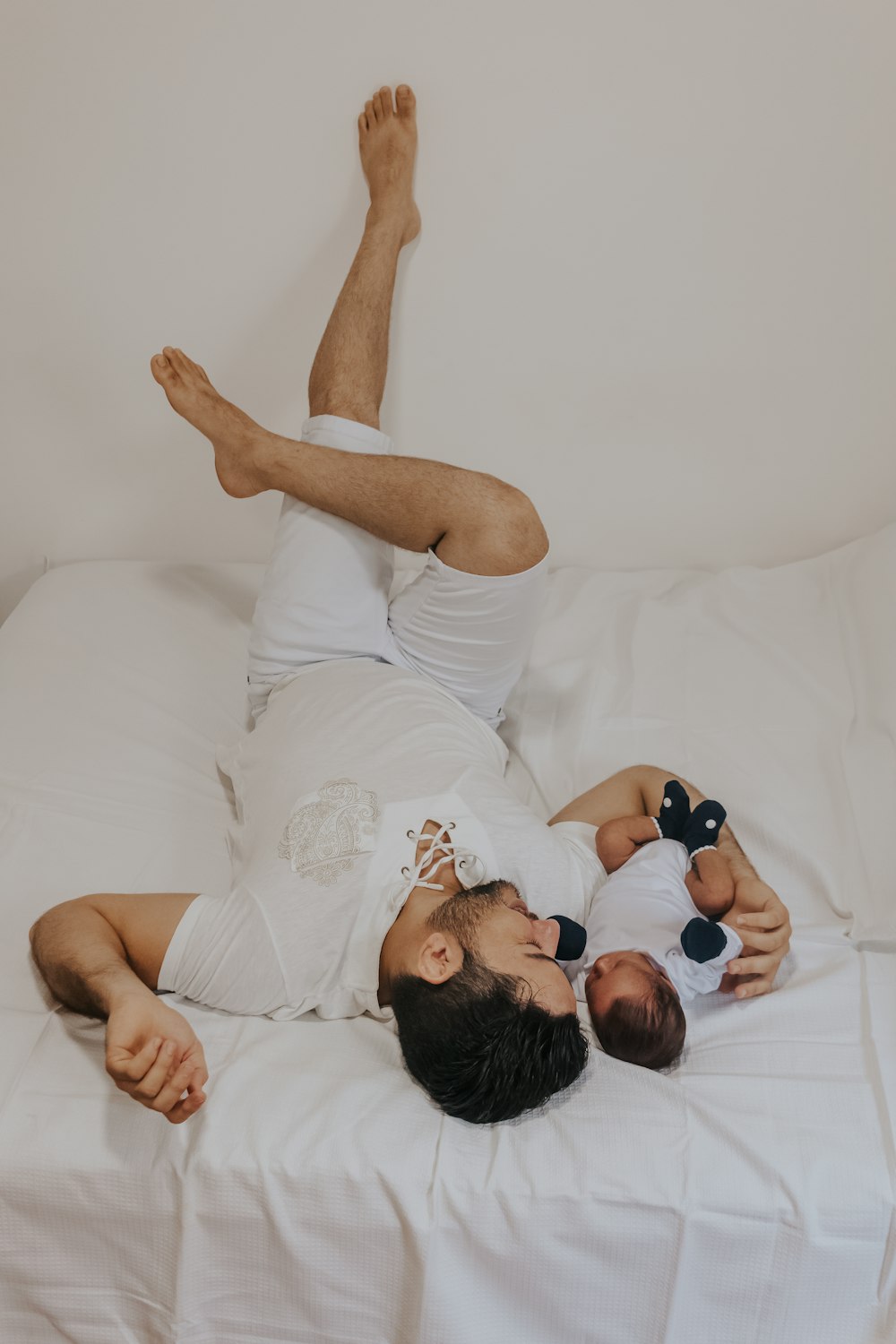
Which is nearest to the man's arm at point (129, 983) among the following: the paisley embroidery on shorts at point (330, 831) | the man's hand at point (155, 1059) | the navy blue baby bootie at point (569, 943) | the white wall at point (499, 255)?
the man's hand at point (155, 1059)

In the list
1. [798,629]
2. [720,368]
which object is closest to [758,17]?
[720,368]

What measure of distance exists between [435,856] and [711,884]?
13.8 inches

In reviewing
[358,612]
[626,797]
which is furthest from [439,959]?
[358,612]

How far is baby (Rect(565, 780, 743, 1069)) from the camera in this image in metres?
1.21

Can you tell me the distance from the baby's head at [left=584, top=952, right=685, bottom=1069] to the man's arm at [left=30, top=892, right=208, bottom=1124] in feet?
1.47

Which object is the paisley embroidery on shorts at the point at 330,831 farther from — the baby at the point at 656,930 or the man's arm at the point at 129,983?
the baby at the point at 656,930

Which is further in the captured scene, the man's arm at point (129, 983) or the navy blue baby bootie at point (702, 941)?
the navy blue baby bootie at point (702, 941)

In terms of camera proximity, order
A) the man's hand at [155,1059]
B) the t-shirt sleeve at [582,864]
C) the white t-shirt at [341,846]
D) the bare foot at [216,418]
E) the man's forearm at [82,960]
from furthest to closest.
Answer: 1. the bare foot at [216,418]
2. the t-shirt sleeve at [582,864]
3. the white t-shirt at [341,846]
4. the man's forearm at [82,960]
5. the man's hand at [155,1059]

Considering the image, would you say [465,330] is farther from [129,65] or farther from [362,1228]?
[362,1228]

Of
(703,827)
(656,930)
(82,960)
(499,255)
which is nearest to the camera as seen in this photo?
(82,960)

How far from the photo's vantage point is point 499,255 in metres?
1.86

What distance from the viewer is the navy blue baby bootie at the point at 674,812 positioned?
1453 mm

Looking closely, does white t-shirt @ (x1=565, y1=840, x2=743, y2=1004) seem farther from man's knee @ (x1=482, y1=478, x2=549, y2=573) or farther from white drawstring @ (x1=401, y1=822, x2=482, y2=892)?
man's knee @ (x1=482, y1=478, x2=549, y2=573)

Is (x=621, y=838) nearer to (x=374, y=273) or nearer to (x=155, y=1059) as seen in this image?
(x=155, y=1059)
